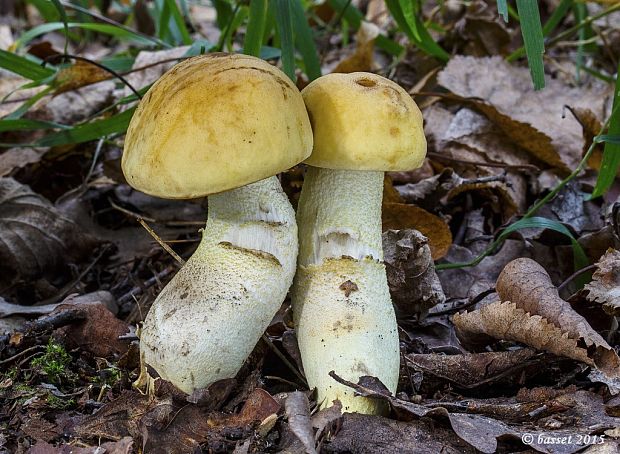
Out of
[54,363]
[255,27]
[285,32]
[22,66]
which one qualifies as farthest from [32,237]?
[285,32]

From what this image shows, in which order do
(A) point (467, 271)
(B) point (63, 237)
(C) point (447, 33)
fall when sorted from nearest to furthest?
(A) point (467, 271), (B) point (63, 237), (C) point (447, 33)

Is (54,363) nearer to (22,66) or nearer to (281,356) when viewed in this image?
(281,356)

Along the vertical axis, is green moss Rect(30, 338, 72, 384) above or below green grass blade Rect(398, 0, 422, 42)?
below

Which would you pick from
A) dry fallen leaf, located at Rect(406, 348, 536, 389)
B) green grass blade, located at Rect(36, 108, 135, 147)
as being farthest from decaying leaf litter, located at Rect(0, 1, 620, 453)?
green grass blade, located at Rect(36, 108, 135, 147)

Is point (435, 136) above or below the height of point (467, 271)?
above

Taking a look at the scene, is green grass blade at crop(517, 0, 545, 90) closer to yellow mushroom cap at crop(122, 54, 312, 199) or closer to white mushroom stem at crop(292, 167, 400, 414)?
white mushroom stem at crop(292, 167, 400, 414)

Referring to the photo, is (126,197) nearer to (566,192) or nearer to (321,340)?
(321,340)

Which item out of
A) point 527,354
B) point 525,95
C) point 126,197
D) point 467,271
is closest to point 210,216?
point 527,354
